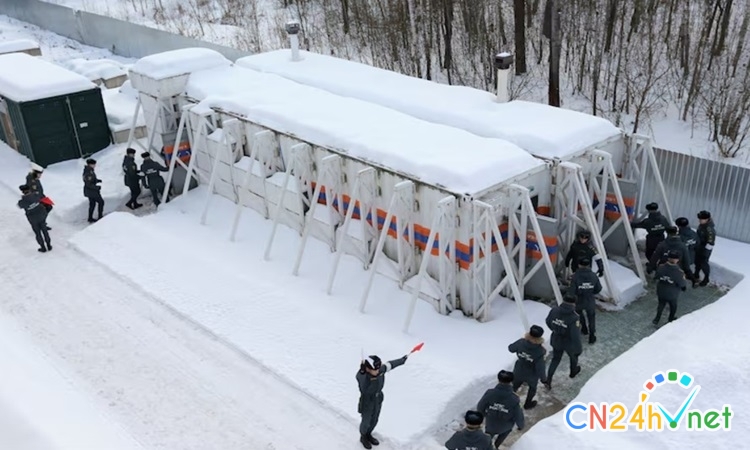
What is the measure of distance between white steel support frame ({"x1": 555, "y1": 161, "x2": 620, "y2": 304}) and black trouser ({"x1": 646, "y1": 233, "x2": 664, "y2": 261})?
2.69 ft

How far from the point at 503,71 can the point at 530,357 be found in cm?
549

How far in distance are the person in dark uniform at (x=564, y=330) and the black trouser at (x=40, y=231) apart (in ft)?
29.6

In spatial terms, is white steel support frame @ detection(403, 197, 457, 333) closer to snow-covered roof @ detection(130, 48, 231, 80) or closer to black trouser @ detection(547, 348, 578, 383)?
black trouser @ detection(547, 348, 578, 383)

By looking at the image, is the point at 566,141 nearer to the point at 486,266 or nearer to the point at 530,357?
the point at 486,266

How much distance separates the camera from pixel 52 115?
15758 millimetres

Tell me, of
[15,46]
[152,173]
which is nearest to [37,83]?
[152,173]

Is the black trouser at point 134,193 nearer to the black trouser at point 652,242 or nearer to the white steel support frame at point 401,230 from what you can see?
the white steel support frame at point 401,230

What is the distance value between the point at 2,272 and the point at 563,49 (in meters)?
14.5

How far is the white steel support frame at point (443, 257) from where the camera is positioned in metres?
9.36

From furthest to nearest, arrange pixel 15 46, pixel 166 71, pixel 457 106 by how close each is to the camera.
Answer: pixel 15 46
pixel 166 71
pixel 457 106

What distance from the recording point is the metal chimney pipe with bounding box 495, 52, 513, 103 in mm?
11562

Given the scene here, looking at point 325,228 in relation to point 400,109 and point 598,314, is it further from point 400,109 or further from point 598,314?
point 598,314

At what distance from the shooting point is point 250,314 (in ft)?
34.3

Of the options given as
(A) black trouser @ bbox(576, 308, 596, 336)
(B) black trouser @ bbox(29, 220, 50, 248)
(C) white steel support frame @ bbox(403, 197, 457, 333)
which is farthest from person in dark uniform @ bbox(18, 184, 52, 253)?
(A) black trouser @ bbox(576, 308, 596, 336)
